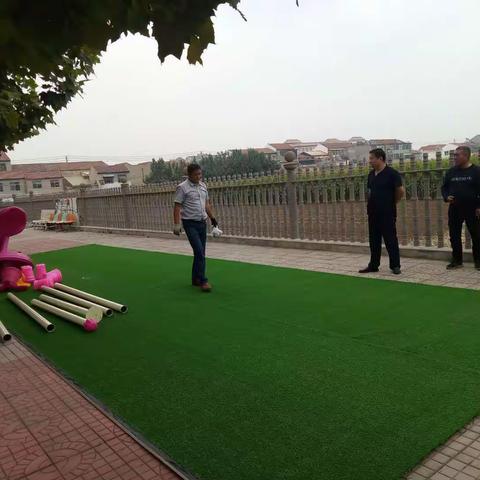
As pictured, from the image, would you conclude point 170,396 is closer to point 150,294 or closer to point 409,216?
point 150,294

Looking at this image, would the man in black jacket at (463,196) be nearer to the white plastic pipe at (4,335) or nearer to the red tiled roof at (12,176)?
the white plastic pipe at (4,335)

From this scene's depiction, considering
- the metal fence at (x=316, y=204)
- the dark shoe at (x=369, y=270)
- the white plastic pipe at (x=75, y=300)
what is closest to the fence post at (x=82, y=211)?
the metal fence at (x=316, y=204)

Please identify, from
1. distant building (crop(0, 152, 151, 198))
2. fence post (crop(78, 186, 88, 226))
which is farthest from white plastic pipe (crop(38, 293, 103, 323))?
distant building (crop(0, 152, 151, 198))

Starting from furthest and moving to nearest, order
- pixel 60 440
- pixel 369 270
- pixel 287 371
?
pixel 369 270
pixel 287 371
pixel 60 440

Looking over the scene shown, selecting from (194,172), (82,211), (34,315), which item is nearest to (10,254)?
(34,315)

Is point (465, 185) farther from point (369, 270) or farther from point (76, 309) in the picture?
point (76, 309)

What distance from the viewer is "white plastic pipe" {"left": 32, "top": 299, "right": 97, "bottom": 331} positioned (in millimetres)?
5652

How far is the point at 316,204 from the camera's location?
10109 millimetres

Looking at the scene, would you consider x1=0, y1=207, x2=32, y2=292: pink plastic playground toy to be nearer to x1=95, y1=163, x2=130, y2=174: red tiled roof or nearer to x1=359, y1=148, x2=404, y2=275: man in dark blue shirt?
x1=359, y1=148, x2=404, y2=275: man in dark blue shirt

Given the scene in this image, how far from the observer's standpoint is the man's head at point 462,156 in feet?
23.0

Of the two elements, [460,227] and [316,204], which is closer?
[460,227]

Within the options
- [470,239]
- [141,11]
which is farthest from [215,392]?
[470,239]

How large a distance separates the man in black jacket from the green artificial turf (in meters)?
1.42

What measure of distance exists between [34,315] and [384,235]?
190 inches
